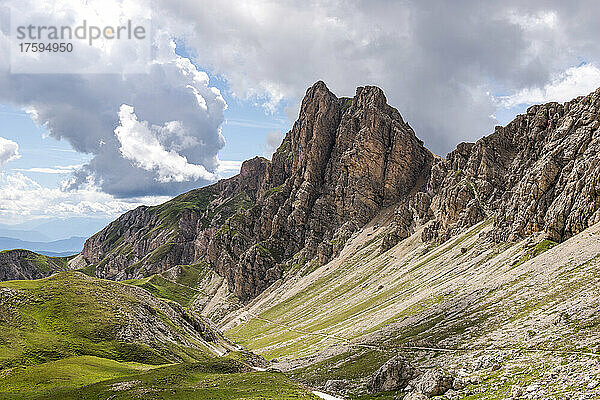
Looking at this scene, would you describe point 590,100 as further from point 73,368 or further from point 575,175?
point 73,368

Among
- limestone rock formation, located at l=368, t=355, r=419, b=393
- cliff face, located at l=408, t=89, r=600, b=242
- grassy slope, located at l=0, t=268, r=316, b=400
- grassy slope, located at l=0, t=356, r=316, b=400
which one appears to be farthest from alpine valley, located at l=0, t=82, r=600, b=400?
cliff face, located at l=408, t=89, r=600, b=242

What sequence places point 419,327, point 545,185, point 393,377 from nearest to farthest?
point 393,377 < point 419,327 < point 545,185

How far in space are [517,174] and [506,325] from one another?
399 ft

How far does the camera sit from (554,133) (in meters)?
158

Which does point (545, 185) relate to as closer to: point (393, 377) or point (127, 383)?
point (393, 377)

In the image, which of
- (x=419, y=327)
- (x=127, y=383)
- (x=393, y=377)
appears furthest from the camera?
(x=419, y=327)

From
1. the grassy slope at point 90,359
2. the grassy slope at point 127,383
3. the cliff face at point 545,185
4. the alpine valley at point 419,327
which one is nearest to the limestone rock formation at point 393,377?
the alpine valley at point 419,327

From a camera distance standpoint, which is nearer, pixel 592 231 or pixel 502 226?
pixel 592 231

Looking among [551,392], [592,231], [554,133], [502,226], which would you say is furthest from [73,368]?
[554,133]

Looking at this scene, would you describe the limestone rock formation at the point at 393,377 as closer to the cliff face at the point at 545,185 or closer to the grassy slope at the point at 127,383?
the grassy slope at the point at 127,383

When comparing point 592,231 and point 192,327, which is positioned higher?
point 592,231

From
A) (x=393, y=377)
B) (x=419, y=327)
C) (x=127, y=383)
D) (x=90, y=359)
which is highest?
(x=90, y=359)

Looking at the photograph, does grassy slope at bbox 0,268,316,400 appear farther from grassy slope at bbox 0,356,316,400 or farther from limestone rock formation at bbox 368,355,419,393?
limestone rock formation at bbox 368,355,419,393

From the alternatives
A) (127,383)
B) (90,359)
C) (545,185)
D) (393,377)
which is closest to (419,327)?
(393,377)
